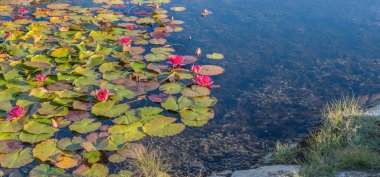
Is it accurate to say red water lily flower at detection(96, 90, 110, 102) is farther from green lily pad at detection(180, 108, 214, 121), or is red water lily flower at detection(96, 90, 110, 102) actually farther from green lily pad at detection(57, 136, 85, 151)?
green lily pad at detection(180, 108, 214, 121)

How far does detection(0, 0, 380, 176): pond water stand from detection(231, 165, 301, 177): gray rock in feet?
0.87

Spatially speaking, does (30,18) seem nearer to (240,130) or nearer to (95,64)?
(95,64)

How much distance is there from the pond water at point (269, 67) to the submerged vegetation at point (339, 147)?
352mm

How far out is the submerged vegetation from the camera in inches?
145

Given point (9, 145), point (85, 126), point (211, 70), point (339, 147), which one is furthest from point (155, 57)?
point (339, 147)

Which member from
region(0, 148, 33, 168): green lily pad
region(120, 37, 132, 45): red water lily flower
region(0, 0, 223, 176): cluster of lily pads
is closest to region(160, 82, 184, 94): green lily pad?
region(0, 0, 223, 176): cluster of lily pads

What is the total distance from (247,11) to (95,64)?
14.1 ft

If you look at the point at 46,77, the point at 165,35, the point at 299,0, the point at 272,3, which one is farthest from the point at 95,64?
the point at 299,0

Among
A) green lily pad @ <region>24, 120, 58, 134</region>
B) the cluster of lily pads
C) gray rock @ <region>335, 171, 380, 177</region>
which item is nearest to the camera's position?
gray rock @ <region>335, 171, 380, 177</region>

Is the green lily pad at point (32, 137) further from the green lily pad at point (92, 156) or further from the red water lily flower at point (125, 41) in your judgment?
the red water lily flower at point (125, 41)

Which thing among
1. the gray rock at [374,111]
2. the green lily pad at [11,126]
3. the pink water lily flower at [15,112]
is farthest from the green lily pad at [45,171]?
the gray rock at [374,111]

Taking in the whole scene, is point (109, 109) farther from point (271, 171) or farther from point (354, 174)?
point (354, 174)

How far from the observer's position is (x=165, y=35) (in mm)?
7477

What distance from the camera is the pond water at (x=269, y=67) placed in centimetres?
463
